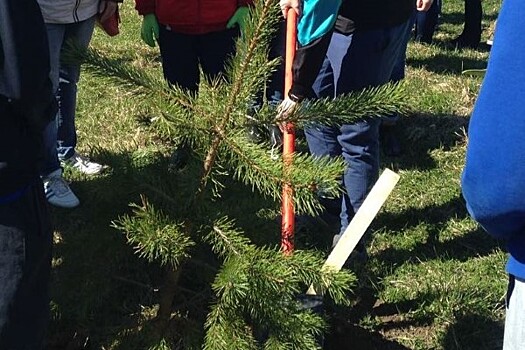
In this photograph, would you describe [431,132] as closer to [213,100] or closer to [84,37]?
[84,37]

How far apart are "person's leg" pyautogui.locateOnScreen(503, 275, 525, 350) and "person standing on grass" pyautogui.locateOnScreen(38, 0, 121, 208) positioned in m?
2.05

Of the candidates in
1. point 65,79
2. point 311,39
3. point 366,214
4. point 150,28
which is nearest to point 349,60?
point 311,39

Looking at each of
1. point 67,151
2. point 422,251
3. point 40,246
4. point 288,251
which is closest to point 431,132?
point 422,251

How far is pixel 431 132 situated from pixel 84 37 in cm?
219

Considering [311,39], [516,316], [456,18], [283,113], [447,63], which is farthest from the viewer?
[456,18]

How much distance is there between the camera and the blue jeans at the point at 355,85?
2951mm

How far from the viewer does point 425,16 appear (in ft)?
22.0

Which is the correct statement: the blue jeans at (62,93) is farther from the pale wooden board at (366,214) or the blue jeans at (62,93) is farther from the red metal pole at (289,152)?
the pale wooden board at (366,214)

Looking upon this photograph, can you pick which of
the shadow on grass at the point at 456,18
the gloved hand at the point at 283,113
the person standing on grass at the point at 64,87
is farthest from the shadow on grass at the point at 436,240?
the shadow on grass at the point at 456,18

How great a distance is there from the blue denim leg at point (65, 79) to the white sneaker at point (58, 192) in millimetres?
192

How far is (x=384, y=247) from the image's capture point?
3.46 m

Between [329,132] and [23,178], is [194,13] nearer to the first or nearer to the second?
[329,132]

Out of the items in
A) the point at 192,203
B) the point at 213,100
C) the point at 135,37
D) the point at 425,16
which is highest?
the point at 213,100

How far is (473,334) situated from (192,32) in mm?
1852
